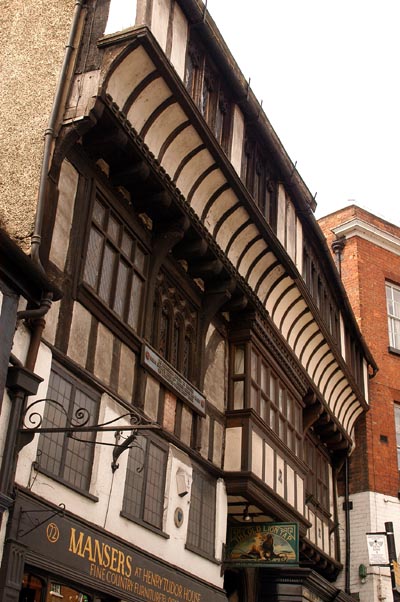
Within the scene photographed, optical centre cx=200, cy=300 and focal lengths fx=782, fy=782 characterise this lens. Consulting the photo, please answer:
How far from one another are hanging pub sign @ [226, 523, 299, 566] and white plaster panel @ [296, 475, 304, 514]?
1.99 m

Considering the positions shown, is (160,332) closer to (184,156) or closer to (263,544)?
(184,156)

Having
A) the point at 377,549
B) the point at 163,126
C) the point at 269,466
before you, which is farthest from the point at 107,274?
the point at 377,549

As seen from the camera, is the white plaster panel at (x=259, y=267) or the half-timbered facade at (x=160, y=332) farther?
the white plaster panel at (x=259, y=267)

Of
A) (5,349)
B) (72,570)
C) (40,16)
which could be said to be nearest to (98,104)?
(40,16)

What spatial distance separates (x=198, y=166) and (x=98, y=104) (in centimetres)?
247

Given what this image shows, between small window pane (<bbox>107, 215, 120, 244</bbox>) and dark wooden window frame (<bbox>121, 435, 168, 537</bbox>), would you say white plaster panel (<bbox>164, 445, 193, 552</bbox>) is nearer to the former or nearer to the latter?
dark wooden window frame (<bbox>121, 435, 168, 537</bbox>)

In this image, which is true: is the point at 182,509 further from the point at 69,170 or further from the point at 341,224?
the point at 341,224

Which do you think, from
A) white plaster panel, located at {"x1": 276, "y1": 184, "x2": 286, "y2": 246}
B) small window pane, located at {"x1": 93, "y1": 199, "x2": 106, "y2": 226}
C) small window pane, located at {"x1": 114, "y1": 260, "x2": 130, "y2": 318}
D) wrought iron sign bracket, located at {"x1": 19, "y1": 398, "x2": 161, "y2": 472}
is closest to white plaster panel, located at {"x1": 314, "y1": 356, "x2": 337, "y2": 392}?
white plaster panel, located at {"x1": 276, "y1": 184, "x2": 286, "y2": 246}

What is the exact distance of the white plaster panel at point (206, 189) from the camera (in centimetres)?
1152

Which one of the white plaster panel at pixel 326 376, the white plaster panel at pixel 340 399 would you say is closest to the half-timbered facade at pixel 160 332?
the white plaster panel at pixel 326 376

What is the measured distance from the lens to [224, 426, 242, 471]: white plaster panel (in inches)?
481

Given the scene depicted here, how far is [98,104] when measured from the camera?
913 cm

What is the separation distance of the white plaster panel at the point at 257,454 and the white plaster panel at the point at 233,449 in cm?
23

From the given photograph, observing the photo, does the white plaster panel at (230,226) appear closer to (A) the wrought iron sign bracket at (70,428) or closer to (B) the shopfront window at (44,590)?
(A) the wrought iron sign bracket at (70,428)
